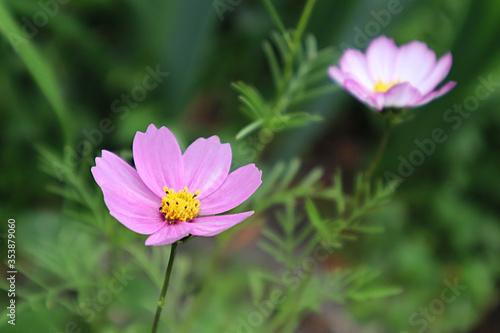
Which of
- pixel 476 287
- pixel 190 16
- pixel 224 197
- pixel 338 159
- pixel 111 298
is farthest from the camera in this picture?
pixel 338 159

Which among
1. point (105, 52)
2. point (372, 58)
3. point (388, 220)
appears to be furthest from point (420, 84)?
point (105, 52)

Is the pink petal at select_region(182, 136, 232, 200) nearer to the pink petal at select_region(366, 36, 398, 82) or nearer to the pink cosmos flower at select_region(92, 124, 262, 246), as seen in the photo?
the pink cosmos flower at select_region(92, 124, 262, 246)

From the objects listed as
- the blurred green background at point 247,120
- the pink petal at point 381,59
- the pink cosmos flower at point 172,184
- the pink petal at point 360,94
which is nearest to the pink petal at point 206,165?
the pink cosmos flower at point 172,184

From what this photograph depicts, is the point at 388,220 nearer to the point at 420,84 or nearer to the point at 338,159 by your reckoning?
the point at 338,159

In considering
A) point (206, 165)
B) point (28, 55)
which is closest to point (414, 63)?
point (206, 165)

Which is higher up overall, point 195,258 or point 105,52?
point 105,52

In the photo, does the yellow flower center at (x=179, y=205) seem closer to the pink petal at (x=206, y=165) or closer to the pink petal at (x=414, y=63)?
the pink petal at (x=206, y=165)

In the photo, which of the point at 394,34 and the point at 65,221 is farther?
the point at 394,34
